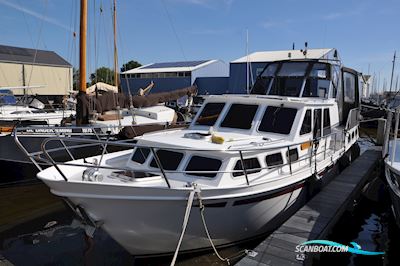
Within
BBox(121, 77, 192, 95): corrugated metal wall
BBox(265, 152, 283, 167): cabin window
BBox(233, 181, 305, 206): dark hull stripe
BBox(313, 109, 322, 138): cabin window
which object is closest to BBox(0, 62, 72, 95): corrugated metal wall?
BBox(121, 77, 192, 95): corrugated metal wall

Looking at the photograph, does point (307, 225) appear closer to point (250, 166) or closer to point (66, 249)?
point (250, 166)

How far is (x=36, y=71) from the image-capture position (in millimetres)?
42531

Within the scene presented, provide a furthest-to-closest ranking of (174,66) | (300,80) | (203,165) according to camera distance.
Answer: (174,66) → (300,80) → (203,165)

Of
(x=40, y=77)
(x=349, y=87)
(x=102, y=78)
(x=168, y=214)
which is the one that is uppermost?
(x=102, y=78)

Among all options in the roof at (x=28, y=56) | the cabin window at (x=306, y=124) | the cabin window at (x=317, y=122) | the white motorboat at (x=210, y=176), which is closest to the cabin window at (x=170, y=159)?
the white motorboat at (x=210, y=176)

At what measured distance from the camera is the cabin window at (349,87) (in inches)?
414

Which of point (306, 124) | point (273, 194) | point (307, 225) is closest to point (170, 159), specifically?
point (273, 194)

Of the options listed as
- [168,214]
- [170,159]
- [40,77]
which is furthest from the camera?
[40,77]

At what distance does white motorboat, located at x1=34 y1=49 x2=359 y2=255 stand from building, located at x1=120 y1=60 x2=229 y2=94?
104 feet

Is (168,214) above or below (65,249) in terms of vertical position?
above

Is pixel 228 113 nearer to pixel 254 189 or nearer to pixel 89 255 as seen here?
pixel 254 189

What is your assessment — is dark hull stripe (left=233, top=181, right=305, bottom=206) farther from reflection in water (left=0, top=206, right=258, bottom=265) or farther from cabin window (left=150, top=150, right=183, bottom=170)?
cabin window (left=150, top=150, right=183, bottom=170)

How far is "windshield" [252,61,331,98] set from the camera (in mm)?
9062

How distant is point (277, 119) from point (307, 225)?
2325mm
